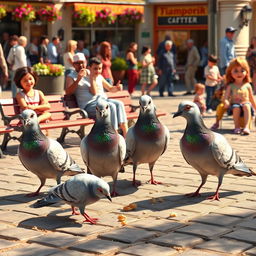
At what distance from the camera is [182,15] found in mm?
30406

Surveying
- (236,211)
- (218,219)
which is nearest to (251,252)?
(218,219)

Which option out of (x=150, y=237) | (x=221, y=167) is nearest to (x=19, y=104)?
(x=221, y=167)

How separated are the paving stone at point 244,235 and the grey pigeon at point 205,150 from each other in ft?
3.87

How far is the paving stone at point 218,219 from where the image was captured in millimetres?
6281

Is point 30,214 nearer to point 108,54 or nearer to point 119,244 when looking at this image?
point 119,244

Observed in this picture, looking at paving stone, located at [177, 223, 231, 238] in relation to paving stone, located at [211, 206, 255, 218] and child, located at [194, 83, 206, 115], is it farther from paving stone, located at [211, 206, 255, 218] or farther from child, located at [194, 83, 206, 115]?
child, located at [194, 83, 206, 115]

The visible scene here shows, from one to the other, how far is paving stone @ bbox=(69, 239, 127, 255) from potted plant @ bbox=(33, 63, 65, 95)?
1286 cm

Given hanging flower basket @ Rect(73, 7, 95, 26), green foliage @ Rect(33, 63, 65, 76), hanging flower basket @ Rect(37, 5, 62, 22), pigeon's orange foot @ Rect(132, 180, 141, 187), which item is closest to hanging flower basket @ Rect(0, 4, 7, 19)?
hanging flower basket @ Rect(37, 5, 62, 22)

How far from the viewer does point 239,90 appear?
489 inches

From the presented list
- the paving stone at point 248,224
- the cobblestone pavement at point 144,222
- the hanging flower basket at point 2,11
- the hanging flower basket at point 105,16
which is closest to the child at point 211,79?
the cobblestone pavement at point 144,222

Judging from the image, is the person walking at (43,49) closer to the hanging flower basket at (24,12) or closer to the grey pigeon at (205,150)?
the hanging flower basket at (24,12)

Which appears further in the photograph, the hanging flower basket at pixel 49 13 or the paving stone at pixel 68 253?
the hanging flower basket at pixel 49 13

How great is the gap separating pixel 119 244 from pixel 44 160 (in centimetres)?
178

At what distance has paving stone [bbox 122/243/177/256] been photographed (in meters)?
5.37
